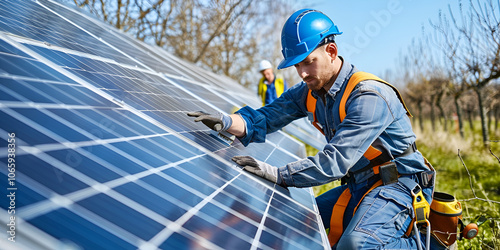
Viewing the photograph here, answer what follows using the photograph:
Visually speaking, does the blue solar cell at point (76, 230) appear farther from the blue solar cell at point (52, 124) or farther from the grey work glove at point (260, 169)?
the grey work glove at point (260, 169)

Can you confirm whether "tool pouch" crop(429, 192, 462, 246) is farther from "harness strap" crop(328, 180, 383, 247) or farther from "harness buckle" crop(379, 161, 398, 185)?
"harness strap" crop(328, 180, 383, 247)

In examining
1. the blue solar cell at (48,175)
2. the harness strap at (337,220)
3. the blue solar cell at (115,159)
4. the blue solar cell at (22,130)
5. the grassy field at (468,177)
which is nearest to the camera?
the blue solar cell at (48,175)

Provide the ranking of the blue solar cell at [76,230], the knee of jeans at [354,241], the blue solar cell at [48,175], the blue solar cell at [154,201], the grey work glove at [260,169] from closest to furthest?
the blue solar cell at [76,230] → the blue solar cell at [48,175] → the blue solar cell at [154,201] → the knee of jeans at [354,241] → the grey work glove at [260,169]

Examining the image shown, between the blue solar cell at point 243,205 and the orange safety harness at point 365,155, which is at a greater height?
the orange safety harness at point 365,155

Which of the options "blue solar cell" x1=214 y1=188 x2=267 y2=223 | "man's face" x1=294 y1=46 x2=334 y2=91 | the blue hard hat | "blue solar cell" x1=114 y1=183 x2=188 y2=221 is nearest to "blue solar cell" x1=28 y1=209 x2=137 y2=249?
"blue solar cell" x1=114 y1=183 x2=188 y2=221

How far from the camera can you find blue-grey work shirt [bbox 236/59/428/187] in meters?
2.62

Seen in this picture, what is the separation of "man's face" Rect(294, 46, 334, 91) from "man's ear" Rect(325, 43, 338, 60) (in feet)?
0.10

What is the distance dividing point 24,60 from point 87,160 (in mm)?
1042

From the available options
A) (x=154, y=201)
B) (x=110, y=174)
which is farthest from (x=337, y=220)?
(x=110, y=174)

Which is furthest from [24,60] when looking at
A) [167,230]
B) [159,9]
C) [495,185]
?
[159,9]

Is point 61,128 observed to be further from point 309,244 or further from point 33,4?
point 33,4

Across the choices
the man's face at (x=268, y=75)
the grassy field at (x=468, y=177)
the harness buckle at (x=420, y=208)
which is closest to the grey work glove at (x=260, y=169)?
the harness buckle at (x=420, y=208)

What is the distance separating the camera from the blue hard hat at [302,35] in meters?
2.94

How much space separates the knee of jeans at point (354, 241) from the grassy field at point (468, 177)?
1.83 m
